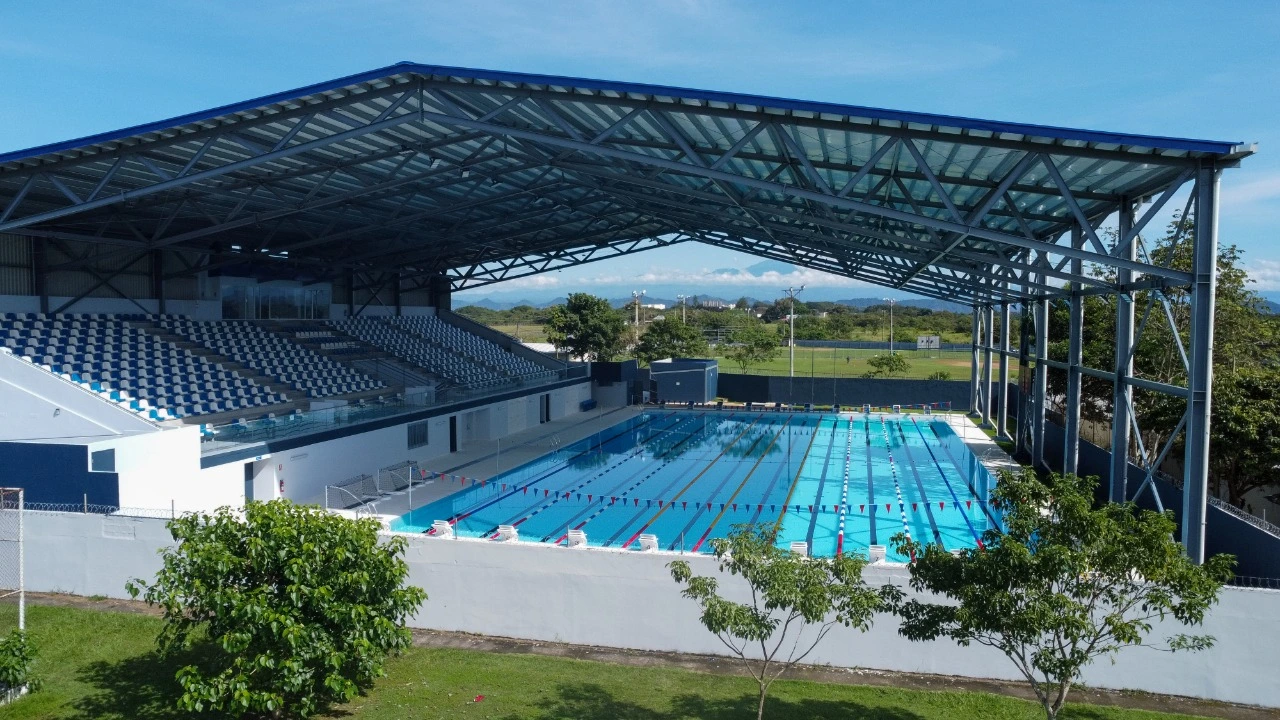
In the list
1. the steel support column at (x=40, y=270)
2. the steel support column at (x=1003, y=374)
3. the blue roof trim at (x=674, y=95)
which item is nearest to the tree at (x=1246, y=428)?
the blue roof trim at (x=674, y=95)

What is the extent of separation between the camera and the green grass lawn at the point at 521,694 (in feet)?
28.8

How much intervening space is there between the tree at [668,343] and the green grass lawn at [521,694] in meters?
41.0

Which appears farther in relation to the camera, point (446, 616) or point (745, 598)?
point (446, 616)

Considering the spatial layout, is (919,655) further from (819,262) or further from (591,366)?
(591,366)

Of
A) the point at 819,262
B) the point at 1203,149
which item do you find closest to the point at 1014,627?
the point at 1203,149

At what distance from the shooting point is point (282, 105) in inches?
528

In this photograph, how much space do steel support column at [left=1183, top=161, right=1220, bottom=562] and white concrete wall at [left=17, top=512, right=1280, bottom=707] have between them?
1744 mm

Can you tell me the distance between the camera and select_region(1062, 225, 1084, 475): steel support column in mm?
16344

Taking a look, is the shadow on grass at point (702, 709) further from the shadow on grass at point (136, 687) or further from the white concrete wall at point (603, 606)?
the shadow on grass at point (136, 687)

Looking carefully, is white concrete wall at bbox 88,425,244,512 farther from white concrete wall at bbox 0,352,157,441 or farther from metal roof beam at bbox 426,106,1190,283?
metal roof beam at bbox 426,106,1190,283

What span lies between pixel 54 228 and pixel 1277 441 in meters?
25.9

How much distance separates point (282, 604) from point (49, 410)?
10603 mm

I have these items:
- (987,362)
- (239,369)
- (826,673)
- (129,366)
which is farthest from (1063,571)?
(987,362)

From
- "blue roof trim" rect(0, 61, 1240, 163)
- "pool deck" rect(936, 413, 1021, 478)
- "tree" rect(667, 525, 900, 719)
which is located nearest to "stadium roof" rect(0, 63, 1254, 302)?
"blue roof trim" rect(0, 61, 1240, 163)
